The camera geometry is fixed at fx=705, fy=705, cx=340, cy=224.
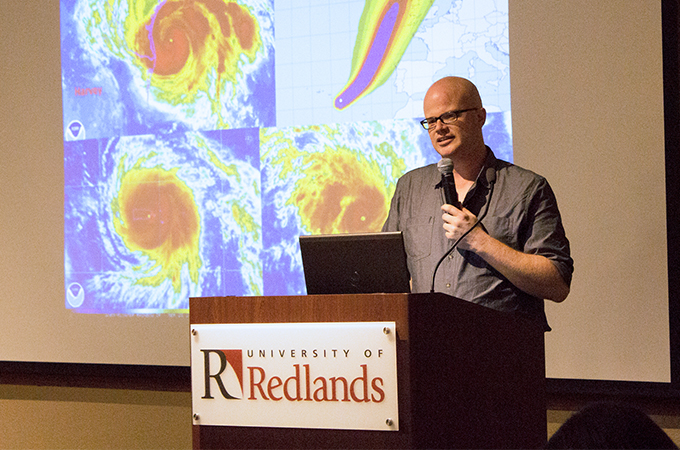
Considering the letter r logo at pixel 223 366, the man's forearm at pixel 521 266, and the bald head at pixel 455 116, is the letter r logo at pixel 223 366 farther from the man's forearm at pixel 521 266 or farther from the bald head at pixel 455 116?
the bald head at pixel 455 116

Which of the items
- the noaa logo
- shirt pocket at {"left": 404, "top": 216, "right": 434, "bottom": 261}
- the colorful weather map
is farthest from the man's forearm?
the noaa logo

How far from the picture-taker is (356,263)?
1.57 meters

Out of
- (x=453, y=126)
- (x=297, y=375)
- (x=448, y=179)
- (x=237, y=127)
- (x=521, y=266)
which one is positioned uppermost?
(x=237, y=127)

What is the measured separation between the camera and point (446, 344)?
1.43 meters

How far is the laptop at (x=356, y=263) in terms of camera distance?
1.55m

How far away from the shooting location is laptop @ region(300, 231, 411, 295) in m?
1.55

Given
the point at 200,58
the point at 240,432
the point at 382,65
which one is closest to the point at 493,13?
the point at 382,65

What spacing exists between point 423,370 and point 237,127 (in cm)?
218

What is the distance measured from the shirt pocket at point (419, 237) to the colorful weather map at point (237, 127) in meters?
0.72

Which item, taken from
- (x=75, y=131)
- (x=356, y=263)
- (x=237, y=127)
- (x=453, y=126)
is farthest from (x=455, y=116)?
(x=75, y=131)

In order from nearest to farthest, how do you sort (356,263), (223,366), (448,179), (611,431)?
(611,431)
(223,366)
(356,263)
(448,179)

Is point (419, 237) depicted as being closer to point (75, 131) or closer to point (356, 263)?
point (356, 263)

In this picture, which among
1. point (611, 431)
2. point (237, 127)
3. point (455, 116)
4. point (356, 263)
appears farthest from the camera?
point (237, 127)

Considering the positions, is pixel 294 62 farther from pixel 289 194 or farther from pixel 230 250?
pixel 230 250
